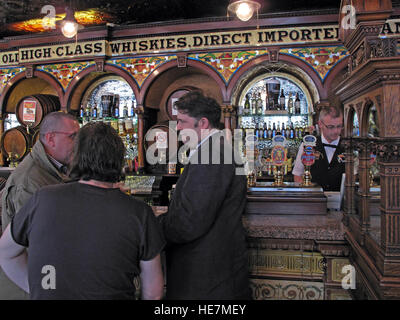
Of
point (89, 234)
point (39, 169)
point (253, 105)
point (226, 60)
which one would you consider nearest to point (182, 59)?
point (226, 60)

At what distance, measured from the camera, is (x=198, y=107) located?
1803mm

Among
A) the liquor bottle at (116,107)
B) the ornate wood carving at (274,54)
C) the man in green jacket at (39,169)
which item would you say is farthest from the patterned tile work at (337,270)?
the liquor bottle at (116,107)

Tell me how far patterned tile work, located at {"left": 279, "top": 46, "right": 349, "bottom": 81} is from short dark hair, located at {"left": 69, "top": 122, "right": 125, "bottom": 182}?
3.98 meters

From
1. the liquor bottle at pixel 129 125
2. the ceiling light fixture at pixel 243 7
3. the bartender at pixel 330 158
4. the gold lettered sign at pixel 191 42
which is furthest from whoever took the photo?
the liquor bottle at pixel 129 125

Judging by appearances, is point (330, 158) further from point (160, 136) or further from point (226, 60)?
point (160, 136)

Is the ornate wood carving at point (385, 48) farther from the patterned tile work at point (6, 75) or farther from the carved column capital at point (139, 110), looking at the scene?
the patterned tile work at point (6, 75)

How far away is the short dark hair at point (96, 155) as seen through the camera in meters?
1.28

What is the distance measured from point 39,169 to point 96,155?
0.63 metres

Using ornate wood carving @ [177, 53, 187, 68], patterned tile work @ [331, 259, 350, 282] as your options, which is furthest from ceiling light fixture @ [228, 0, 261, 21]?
patterned tile work @ [331, 259, 350, 282]

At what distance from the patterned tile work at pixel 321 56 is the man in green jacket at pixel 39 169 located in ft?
12.0

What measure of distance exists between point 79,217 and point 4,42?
19.7 feet

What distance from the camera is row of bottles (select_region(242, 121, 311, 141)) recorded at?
5102mm

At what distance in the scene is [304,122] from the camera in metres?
5.19

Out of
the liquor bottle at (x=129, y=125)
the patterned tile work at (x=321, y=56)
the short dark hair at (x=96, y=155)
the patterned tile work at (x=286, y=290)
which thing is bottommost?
the patterned tile work at (x=286, y=290)
